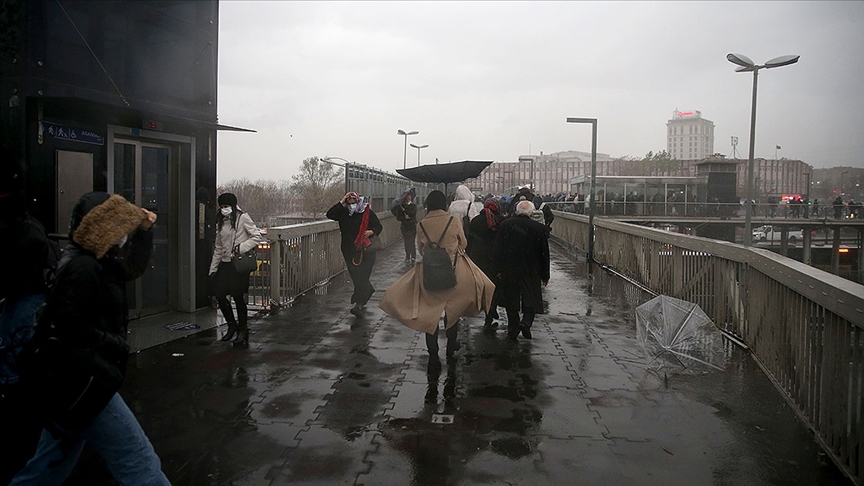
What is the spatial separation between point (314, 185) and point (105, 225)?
6792 centimetres

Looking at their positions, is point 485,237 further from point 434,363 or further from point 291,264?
point 291,264

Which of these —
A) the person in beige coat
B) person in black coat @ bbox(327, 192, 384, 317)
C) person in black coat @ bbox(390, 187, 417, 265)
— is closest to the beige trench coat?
the person in beige coat

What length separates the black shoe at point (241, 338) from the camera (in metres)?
7.66

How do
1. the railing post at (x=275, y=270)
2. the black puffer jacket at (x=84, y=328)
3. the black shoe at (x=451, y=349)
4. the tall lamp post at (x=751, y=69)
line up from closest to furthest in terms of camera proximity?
the black puffer jacket at (x=84, y=328) → the black shoe at (x=451, y=349) → the railing post at (x=275, y=270) → the tall lamp post at (x=751, y=69)

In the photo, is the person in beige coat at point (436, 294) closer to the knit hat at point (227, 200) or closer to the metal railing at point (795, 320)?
the knit hat at point (227, 200)

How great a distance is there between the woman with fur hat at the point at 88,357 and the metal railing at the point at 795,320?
390 cm

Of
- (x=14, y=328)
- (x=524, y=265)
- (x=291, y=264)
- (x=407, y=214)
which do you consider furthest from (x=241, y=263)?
(x=407, y=214)

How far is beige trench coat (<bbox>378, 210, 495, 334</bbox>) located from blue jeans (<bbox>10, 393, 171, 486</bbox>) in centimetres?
347

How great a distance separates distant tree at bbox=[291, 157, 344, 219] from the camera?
6812cm

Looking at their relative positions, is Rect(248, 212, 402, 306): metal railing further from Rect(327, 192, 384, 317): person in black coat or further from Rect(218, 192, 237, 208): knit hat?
Rect(218, 192, 237, 208): knit hat

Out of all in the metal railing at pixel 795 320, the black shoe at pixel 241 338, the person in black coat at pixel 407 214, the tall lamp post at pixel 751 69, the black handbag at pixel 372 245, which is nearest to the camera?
the metal railing at pixel 795 320

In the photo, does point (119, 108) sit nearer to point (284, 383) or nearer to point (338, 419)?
point (284, 383)

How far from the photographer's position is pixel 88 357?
3.12 m

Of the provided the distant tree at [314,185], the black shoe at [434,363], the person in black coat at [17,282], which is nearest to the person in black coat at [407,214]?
the black shoe at [434,363]
